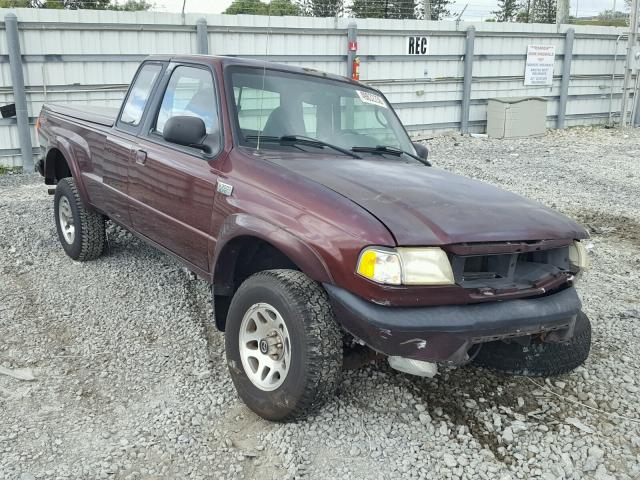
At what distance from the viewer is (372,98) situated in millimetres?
4613

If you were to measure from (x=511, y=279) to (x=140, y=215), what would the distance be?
2.63 m

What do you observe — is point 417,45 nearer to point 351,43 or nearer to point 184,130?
point 351,43

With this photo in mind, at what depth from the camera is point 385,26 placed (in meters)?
13.2

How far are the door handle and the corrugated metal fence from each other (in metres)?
4.28

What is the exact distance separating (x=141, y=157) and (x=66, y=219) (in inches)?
72.8

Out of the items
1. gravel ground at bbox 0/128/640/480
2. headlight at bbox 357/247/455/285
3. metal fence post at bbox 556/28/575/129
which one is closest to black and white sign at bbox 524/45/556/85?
metal fence post at bbox 556/28/575/129

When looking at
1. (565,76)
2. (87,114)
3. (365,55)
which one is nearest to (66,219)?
(87,114)

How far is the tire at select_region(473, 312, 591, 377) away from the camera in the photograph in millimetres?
3539

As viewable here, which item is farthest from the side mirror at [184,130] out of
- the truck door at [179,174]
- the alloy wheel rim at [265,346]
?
the alloy wheel rim at [265,346]

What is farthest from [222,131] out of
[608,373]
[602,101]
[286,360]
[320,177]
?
[602,101]

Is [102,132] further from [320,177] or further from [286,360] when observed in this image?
[286,360]

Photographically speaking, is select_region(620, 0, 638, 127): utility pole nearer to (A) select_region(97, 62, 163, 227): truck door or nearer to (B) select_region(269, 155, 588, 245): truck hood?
(B) select_region(269, 155, 588, 245): truck hood

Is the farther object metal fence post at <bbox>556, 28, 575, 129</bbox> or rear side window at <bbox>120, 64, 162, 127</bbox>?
metal fence post at <bbox>556, 28, 575, 129</bbox>

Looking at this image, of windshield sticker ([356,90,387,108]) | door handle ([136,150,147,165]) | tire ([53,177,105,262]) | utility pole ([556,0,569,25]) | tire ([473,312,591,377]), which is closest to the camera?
tire ([473,312,591,377])
